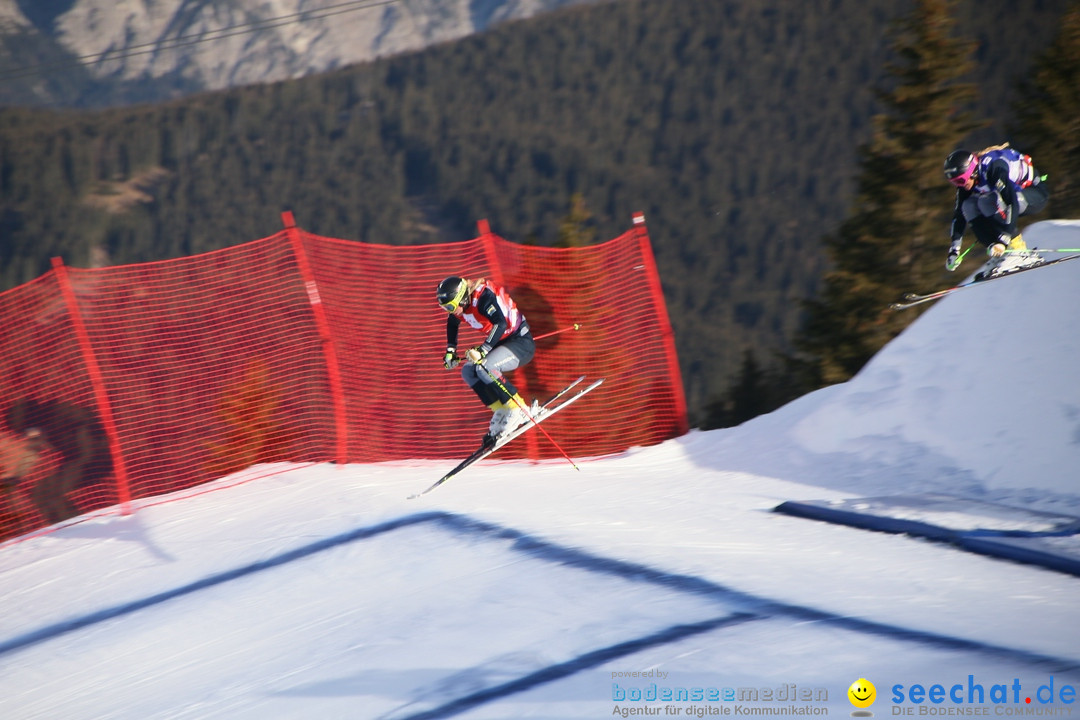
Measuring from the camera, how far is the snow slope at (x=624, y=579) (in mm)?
4500

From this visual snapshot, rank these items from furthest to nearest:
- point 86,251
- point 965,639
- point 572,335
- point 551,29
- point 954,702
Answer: point 551,29, point 86,251, point 572,335, point 965,639, point 954,702

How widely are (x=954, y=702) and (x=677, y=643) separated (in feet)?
4.34

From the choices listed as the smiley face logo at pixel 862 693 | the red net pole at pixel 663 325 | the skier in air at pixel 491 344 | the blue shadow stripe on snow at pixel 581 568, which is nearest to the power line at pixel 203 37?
the red net pole at pixel 663 325

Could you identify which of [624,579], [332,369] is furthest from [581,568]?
[332,369]

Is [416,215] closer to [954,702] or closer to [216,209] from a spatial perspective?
[216,209]

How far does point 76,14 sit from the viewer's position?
348ft

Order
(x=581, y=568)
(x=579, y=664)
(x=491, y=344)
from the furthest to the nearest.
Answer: (x=491, y=344) → (x=581, y=568) → (x=579, y=664)

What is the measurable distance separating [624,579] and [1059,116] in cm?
2316

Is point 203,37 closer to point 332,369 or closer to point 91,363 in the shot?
point 332,369

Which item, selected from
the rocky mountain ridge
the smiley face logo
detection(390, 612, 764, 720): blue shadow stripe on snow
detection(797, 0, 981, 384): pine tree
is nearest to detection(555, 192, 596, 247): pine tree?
detection(797, 0, 981, 384): pine tree

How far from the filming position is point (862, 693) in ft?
13.4

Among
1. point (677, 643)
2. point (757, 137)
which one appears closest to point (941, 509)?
point (677, 643)

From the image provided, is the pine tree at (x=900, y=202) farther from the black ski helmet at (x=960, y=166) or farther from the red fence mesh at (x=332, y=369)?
the black ski helmet at (x=960, y=166)

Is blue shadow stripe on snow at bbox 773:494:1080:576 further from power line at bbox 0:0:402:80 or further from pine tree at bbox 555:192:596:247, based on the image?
power line at bbox 0:0:402:80
